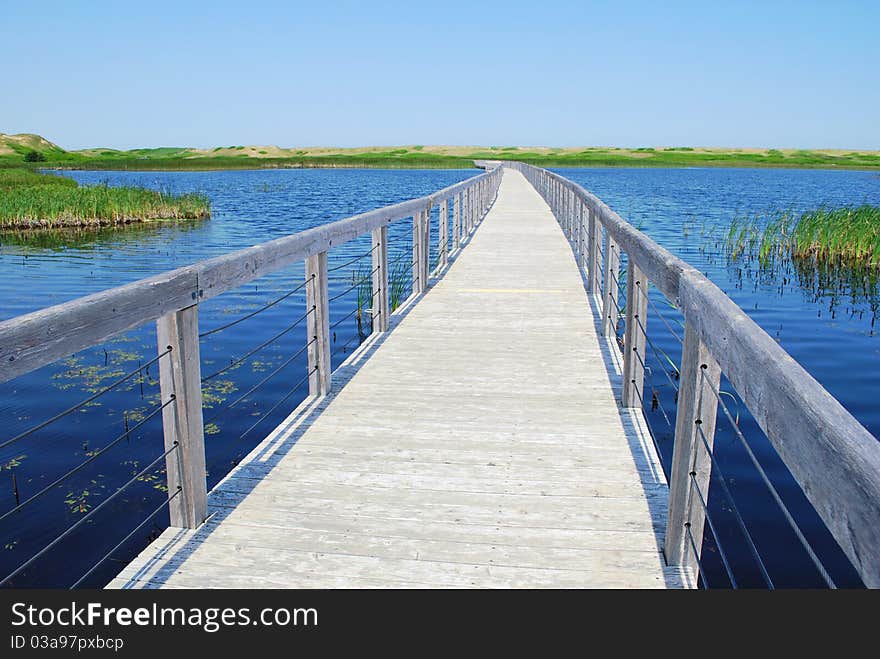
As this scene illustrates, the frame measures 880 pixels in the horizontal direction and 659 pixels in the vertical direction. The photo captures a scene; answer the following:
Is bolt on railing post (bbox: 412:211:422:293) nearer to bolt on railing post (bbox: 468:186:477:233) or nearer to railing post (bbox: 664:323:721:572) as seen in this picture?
railing post (bbox: 664:323:721:572)

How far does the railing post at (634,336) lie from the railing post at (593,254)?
12.1ft

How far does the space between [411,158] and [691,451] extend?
330 ft

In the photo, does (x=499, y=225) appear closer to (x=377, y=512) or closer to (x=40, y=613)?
(x=377, y=512)

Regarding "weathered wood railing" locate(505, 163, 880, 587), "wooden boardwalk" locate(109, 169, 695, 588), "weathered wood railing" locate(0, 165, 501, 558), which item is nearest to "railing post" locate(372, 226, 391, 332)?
"wooden boardwalk" locate(109, 169, 695, 588)

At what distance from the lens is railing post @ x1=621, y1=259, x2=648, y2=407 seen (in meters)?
4.92

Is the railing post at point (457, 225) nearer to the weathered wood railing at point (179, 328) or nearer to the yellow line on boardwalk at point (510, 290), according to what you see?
the yellow line on boardwalk at point (510, 290)

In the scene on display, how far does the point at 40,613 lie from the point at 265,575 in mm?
854

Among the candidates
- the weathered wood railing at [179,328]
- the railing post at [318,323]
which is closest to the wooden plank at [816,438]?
the weathered wood railing at [179,328]

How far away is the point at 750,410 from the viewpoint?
2.12m

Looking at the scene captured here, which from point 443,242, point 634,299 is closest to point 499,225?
point 443,242

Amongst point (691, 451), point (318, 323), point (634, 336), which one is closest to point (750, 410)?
point (691, 451)

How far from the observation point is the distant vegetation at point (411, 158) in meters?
90.4

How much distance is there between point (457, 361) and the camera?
20.6ft

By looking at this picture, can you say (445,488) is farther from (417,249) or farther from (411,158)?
(411,158)
